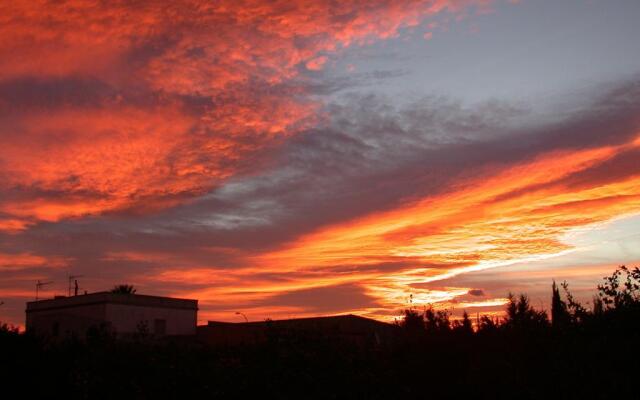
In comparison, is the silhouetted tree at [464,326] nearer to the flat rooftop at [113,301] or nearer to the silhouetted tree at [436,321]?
the silhouetted tree at [436,321]

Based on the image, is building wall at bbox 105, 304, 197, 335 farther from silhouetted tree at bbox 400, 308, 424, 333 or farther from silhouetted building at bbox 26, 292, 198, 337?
silhouetted tree at bbox 400, 308, 424, 333

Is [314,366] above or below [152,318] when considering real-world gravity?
below

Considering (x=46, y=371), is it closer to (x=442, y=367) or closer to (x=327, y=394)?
(x=327, y=394)

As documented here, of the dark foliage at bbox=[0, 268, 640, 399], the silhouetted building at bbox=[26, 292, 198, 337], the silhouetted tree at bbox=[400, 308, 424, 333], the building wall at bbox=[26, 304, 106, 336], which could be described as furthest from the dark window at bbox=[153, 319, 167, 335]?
the dark foliage at bbox=[0, 268, 640, 399]

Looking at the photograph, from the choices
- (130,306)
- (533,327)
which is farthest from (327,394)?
(130,306)

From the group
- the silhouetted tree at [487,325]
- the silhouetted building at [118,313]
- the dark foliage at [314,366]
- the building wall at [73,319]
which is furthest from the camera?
the silhouetted building at [118,313]

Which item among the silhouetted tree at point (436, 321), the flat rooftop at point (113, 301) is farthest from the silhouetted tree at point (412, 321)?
the flat rooftop at point (113, 301)

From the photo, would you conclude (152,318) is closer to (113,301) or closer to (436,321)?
(113,301)

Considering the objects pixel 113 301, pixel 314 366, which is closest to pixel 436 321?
pixel 314 366

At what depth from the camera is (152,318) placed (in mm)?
53594

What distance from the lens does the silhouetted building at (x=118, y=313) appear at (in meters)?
51.1

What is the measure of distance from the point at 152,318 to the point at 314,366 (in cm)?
4192

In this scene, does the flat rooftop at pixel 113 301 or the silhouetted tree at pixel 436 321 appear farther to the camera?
the flat rooftop at pixel 113 301

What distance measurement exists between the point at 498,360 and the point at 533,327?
4.31ft
